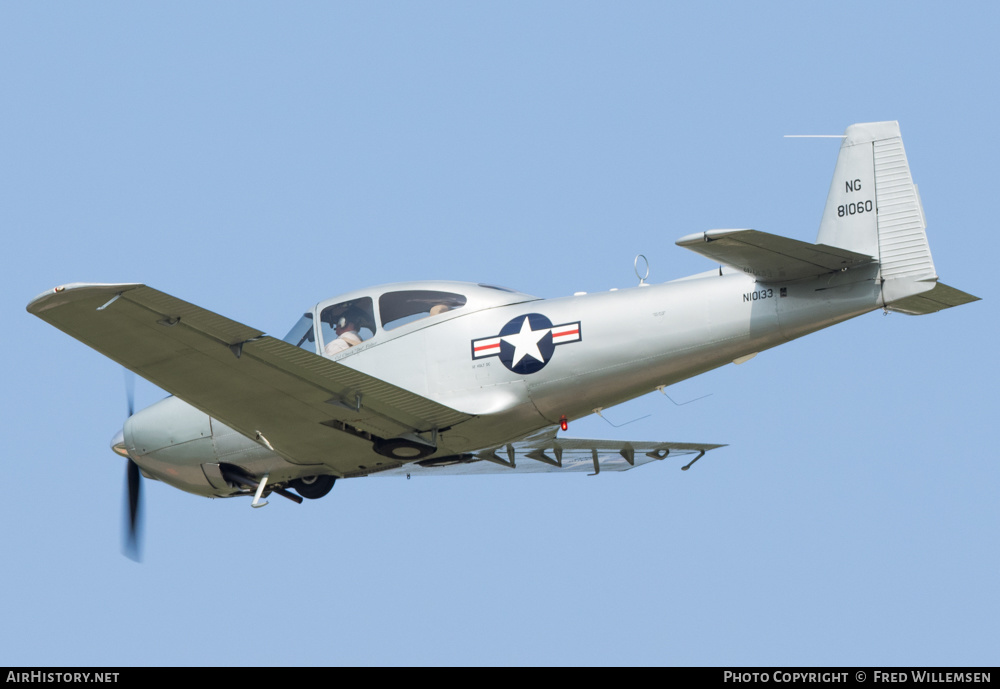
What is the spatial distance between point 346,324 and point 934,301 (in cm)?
618

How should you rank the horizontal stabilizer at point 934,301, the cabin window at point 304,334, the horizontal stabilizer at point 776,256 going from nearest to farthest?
the horizontal stabilizer at point 776,256
the horizontal stabilizer at point 934,301
the cabin window at point 304,334

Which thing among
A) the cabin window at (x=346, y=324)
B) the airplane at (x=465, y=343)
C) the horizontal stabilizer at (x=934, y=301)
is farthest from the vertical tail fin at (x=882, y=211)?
the cabin window at (x=346, y=324)

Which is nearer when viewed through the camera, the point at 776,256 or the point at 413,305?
the point at 776,256

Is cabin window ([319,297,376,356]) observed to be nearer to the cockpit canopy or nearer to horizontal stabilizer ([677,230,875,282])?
the cockpit canopy

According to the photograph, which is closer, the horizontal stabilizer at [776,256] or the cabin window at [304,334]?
the horizontal stabilizer at [776,256]

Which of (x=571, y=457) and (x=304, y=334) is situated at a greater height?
(x=304, y=334)

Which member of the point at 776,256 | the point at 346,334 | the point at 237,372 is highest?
the point at 776,256

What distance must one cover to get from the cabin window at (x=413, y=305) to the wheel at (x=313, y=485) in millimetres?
2399

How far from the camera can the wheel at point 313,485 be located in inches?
599

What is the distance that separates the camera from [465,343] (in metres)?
13.5

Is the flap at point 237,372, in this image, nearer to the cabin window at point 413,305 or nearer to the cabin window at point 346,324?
the cabin window at point 346,324

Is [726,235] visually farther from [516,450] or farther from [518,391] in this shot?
[516,450]

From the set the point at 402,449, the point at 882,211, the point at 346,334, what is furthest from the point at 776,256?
the point at 346,334

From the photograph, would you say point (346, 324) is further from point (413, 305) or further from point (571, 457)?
point (571, 457)
